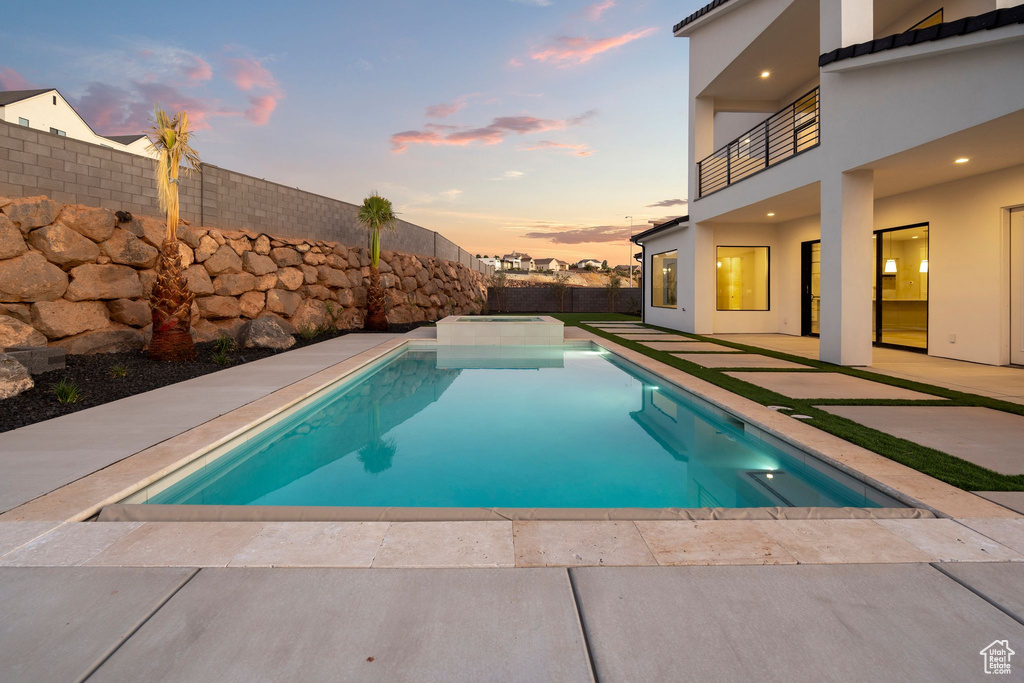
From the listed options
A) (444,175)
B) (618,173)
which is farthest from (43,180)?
(618,173)

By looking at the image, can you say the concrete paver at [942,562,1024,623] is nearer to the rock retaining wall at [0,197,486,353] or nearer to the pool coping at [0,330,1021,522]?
the pool coping at [0,330,1021,522]

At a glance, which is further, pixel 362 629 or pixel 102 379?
pixel 102 379

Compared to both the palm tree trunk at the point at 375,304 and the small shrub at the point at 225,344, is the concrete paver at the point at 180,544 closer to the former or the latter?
the small shrub at the point at 225,344

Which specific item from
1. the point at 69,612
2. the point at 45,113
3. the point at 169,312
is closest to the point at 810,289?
the point at 169,312

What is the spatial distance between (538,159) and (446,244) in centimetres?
532

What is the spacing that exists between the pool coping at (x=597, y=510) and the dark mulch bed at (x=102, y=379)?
1767mm

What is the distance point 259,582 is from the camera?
6.75 ft

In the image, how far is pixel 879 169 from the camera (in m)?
7.94

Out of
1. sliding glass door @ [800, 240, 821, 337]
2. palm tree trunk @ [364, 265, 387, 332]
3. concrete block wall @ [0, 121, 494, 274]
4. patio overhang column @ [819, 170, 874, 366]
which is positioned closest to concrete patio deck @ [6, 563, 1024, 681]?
patio overhang column @ [819, 170, 874, 366]

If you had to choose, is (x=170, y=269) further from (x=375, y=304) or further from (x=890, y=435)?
(x=890, y=435)

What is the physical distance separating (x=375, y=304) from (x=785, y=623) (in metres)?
13.8

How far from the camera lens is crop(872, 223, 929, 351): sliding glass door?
960 cm

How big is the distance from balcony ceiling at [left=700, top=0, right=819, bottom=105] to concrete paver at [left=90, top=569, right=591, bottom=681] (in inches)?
437

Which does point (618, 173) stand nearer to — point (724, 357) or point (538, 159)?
point (538, 159)
